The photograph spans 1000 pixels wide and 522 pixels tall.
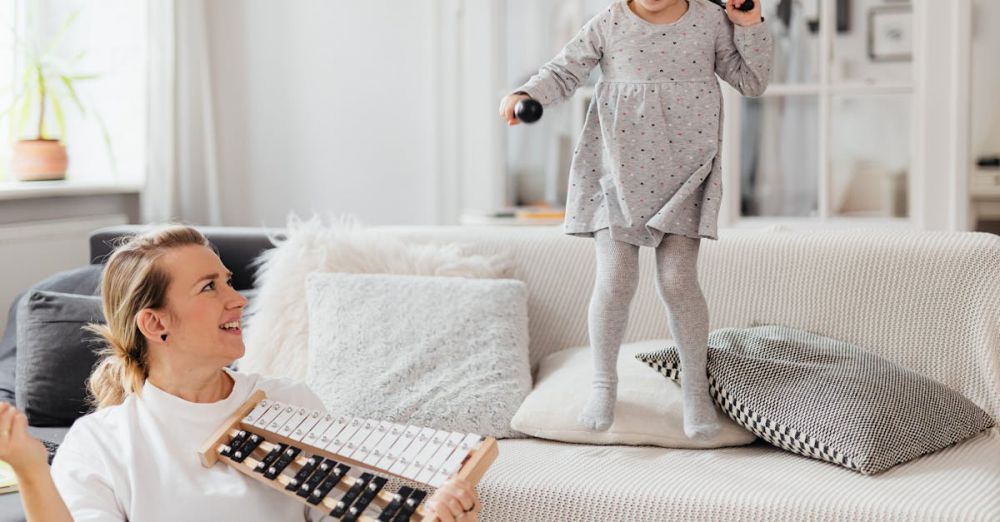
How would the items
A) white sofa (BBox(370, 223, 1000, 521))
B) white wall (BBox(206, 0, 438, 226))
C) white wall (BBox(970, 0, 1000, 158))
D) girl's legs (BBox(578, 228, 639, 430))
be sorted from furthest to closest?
white wall (BBox(970, 0, 1000, 158)), white wall (BBox(206, 0, 438, 226)), girl's legs (BBox(578, 228, 639, 430)), white sofa (BBox(370, 223, 1000, 521))

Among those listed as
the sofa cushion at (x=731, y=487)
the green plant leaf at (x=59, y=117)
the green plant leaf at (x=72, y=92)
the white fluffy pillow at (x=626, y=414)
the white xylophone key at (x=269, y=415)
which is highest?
the green plant leaf at (x=72, y=92)

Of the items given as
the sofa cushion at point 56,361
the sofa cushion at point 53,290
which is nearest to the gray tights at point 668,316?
the sofa cushion at point 56,361

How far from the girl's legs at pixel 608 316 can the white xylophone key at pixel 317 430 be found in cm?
55

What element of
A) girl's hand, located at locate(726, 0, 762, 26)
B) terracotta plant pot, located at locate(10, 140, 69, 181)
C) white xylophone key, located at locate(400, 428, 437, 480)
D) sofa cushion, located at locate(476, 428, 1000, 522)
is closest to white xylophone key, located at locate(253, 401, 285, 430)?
white xylophone key, located at locate(400, 428, 437, 480)

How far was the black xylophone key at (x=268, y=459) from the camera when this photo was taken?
53.6 inches

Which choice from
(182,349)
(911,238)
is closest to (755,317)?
(911,238)

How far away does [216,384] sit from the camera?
153 cm

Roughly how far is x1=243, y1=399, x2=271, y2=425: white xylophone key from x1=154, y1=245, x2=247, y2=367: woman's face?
0.08 metres

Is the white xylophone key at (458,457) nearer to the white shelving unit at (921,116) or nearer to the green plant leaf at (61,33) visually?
the white shelving unit at (921,116)

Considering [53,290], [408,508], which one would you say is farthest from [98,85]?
[408,508]

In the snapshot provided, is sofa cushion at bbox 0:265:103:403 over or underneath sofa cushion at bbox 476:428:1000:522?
over

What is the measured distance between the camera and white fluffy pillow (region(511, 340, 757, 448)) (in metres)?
1.82

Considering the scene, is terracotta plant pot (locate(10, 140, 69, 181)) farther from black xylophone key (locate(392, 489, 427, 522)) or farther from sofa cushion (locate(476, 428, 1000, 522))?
black xylophone key (locate(392, 489, 427, 522))

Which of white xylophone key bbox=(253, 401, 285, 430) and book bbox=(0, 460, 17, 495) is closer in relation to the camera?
white xylophone key bbox=(253, 401, 285, 430)
